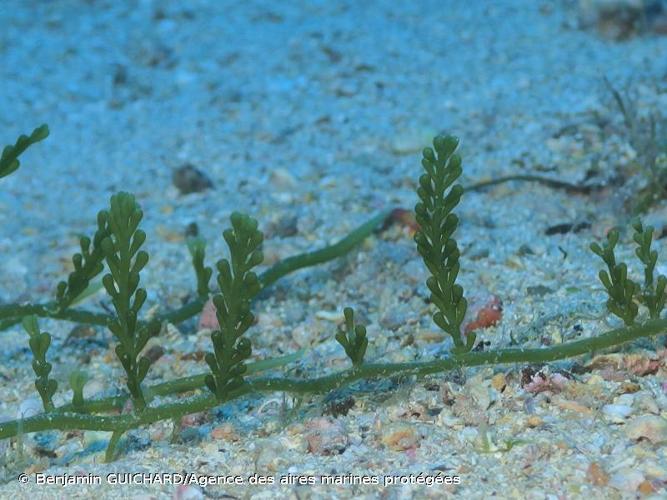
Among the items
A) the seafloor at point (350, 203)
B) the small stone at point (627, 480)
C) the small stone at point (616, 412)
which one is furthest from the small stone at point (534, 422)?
the small stone at point (627, 480)

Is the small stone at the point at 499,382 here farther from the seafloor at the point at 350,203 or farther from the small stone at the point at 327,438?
the small stone at the point at 327,438

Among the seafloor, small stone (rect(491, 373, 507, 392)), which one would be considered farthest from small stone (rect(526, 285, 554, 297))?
small stone (rect(491, 373, 507, 392))

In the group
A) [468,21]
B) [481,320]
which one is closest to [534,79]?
[468,21]

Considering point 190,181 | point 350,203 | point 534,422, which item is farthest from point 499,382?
point 190,181

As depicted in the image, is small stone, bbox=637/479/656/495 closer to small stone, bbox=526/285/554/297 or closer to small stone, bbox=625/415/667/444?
small stone, bbox=625/415/667/444

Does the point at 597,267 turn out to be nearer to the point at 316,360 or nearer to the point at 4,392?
the point at 316,360

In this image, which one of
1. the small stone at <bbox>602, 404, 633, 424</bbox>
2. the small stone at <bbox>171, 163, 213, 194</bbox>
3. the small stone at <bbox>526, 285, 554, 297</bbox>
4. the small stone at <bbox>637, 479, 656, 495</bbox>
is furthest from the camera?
the small stone at <bbox>171, 163, 213, 194</bbox>

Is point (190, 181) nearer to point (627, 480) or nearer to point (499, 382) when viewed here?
point (499, 382)
